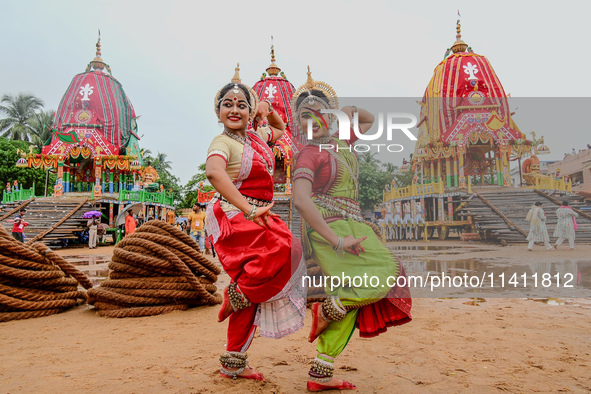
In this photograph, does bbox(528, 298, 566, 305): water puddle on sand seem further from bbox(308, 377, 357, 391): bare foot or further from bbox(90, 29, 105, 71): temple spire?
bbox(90, 29, 105, 71): temple spire

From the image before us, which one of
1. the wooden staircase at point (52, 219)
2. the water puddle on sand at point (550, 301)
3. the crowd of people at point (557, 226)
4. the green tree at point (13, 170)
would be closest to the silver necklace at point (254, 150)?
the water puddle on sand at point (550, 301)

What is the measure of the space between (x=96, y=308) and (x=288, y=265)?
2861 millimetres

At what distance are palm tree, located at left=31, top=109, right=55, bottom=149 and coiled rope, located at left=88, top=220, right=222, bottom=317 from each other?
102 ft

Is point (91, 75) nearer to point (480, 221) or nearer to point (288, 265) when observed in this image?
point (480, 221)

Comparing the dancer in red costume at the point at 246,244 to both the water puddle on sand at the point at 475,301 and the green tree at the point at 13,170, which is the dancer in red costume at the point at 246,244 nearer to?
the water puddle on sand at the point at 475,301

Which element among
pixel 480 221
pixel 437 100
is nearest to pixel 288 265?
pixel 480 221

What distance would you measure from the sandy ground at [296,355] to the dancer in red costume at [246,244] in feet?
0.96

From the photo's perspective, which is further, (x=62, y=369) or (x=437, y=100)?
(x=437, y=100)

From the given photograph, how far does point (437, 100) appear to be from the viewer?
18234 millimetres

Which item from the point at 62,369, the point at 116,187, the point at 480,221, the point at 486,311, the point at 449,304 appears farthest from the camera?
the point at 116,187

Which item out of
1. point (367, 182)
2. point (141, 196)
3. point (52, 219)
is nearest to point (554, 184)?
point (367, 182)

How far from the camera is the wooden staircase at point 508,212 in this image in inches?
370

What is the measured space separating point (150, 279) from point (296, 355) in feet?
6.15

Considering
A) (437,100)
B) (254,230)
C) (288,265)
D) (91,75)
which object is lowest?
(288,265)
